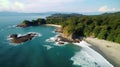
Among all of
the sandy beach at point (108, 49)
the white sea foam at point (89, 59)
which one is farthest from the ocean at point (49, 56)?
the sandy beach at point (108, 49)

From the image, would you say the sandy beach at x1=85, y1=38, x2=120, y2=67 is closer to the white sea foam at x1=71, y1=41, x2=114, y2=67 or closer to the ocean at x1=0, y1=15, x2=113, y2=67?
the white sea foam at x1=71, y1=41, x2=114, y2=67

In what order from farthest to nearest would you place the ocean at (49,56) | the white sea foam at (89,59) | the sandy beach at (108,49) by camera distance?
the sandy beach at (108,49), the white sea foam at (89,59), the ocean at (49,56)

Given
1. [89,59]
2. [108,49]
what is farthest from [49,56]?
[108,49]

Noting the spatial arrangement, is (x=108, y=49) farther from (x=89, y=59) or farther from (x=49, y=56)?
(x=49, y=56)

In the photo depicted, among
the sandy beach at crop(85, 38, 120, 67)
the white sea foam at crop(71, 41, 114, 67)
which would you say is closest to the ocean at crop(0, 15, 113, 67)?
the white sea foam at crop(71, 41, 114, 67)

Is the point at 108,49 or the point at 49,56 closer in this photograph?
the point at 49,56

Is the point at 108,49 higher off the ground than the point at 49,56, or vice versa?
the point at 108,49

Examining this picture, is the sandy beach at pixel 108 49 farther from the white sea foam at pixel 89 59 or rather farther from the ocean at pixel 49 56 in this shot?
the ocean at pixel 49 56

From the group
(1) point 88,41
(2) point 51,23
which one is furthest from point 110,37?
(2) point 51,23
